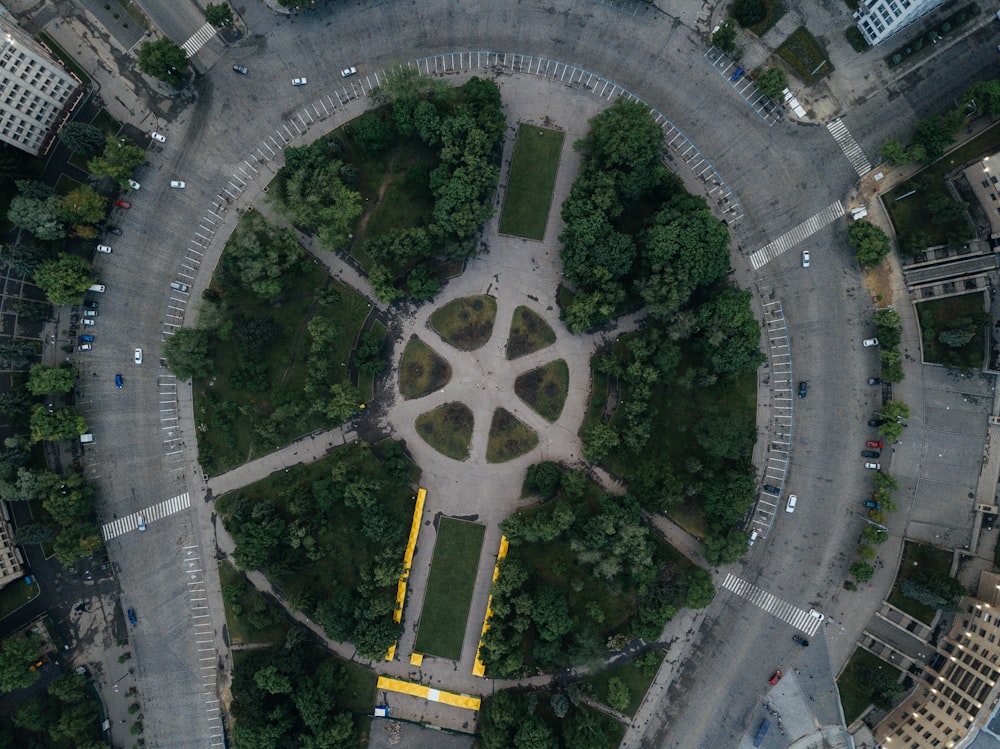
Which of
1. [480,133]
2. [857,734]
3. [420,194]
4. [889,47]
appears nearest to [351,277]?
[420,194]

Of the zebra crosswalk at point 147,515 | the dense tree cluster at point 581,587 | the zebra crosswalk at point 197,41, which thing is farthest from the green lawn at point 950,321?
the zebra crosswalk at point 197,41

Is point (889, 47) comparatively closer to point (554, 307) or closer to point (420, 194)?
point (554, 307)

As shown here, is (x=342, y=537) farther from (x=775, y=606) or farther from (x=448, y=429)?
(x=775, y=606)

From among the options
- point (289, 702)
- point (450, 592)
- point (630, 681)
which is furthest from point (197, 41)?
point (630, 681)

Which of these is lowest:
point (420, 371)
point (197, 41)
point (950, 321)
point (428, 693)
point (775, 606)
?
point (428, 693)

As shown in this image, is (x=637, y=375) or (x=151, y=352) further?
(x=151, y=352)

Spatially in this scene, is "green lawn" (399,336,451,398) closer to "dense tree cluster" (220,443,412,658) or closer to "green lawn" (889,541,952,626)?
"dense tree cluster" (220,443,412,658)
